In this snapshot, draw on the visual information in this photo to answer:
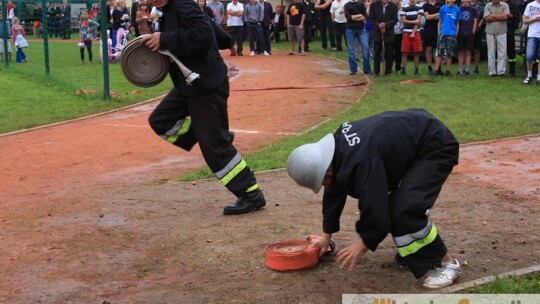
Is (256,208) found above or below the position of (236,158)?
below

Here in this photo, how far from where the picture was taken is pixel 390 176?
4.85 m

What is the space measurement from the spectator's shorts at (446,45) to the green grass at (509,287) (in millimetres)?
12999

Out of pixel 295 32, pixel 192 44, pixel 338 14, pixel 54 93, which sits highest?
pixel 338 14

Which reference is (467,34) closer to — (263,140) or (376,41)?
(376,41)

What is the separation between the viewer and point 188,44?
256 inches

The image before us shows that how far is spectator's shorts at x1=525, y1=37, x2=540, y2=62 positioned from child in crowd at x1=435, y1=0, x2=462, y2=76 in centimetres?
179

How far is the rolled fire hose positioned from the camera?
269 inches

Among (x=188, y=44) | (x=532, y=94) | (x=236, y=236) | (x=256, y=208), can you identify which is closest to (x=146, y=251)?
(x=236, y=236)

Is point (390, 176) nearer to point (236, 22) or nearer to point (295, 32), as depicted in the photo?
point (295, 32)

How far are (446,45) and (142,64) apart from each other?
38.9 feet

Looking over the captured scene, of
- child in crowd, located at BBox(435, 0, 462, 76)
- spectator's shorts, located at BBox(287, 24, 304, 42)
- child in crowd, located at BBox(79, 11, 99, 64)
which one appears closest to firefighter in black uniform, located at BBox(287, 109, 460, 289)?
child in crowd, located at BBox(435, 0, 462, 76)

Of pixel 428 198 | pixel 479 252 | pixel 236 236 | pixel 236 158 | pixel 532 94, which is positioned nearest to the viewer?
pixel 428 198

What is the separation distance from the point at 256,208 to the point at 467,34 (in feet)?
39.3

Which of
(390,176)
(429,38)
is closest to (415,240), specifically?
(390,176)
